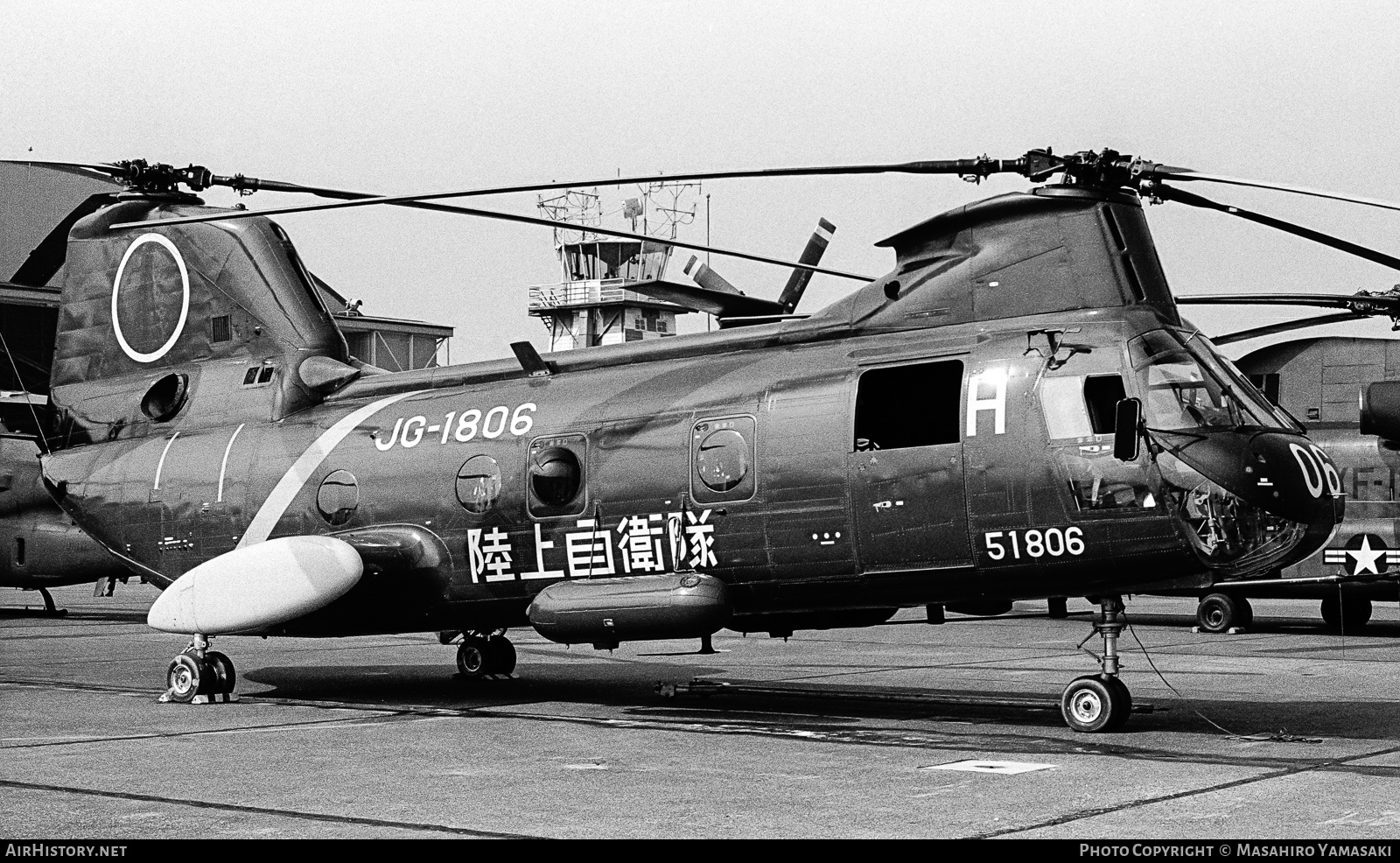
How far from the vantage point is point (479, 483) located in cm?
1492

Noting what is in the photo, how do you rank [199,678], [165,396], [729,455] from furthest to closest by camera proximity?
1. [165,396]
2. [199,678]
3. [729,455]

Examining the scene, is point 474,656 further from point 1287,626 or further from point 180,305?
point 1287,626

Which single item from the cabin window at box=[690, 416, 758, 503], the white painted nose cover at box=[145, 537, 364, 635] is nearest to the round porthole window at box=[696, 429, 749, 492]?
the cabin window at box=[690, 416, 758, 503]

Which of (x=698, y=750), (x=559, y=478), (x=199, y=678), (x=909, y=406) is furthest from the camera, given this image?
(x=199, y=678)

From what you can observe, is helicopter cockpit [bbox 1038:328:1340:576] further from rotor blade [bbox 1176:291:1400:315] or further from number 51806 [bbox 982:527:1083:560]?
rotor blade [bbox 1176:291:1400:315]

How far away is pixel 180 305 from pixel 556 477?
6158mm

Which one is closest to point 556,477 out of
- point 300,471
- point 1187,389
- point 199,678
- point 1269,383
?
point 300,471

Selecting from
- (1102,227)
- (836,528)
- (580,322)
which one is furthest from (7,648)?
(580,322)

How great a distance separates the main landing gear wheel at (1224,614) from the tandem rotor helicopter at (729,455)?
1343 cm

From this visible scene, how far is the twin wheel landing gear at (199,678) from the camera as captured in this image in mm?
15164

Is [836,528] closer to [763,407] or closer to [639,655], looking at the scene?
[763,407]

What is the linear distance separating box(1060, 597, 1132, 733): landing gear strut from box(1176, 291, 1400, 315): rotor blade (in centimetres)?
694

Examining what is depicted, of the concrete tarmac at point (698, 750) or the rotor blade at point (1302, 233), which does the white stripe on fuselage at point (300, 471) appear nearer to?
the concrete tarmac at point (698, 750)

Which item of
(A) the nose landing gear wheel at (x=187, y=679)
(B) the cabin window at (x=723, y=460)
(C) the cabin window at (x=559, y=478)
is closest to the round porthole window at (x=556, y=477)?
(C) the cabin window at (x=559, y=478)
